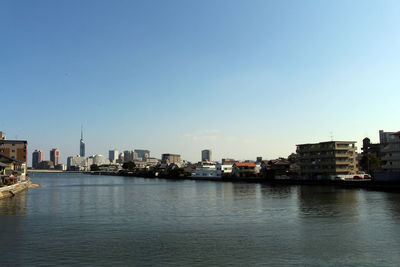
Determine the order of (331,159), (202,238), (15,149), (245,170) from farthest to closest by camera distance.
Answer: (245,170), (15,149), (331,159), (202,238)

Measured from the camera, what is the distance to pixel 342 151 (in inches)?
4119

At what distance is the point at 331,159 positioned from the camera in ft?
344

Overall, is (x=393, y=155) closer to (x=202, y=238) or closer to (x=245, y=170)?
(x=202, y=238)

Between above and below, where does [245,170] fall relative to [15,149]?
below

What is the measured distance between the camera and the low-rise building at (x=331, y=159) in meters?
104

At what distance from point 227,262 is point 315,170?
98404 millimetres

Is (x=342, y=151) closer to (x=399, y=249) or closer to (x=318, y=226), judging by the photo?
(x=318, y=226)

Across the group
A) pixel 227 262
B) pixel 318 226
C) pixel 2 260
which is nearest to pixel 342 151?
pixel 318 226

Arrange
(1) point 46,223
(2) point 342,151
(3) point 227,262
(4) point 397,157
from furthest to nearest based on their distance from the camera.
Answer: (2) point 342,151 < (4) point 397,157 < (1) point 46,223 < (3) point 227,262

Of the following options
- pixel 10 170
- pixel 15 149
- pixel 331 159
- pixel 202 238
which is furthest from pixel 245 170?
pixel 202 238

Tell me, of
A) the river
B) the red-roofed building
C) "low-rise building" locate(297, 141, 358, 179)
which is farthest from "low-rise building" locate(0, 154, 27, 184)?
the red-roofed building

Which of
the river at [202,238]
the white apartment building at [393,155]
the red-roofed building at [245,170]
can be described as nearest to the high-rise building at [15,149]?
the red-roofed building at [245,170]

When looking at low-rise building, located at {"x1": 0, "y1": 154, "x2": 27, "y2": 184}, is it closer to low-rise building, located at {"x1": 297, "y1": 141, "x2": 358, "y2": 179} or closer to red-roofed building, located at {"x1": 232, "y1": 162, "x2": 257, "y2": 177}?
low-rise building, located at {"x1": 297, "y1": 141, "x2": 358, "y2": 179}

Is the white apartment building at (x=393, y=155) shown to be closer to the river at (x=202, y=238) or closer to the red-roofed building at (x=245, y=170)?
the river at (x=202, y=238)
